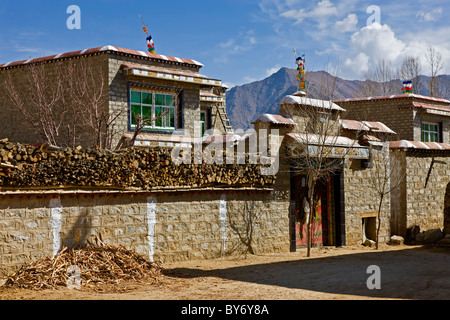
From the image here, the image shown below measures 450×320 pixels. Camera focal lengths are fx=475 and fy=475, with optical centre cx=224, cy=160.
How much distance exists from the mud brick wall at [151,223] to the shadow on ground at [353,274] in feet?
3.70

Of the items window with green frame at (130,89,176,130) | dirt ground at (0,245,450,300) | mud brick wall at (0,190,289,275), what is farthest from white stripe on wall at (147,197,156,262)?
window with green frame at (130,89,176,130)

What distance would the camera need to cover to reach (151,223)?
1158 centimetres

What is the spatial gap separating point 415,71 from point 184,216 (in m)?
39.4

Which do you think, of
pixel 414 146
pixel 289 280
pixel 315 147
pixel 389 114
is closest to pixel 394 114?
pixel 389 114

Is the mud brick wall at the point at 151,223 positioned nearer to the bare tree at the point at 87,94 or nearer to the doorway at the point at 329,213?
the doorway at the point at 329,213

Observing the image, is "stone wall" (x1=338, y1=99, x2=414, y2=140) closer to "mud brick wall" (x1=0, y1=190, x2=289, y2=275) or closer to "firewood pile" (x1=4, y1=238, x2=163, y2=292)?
"mud brick wall" (x1=0, y1=190, x2=289, y2=275)

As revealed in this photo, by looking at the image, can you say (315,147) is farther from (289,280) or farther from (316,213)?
(289,280)

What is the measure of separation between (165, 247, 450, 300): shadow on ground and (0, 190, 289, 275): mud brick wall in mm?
1127

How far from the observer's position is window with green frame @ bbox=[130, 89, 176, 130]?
17.9 meters

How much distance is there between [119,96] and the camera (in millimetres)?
17469

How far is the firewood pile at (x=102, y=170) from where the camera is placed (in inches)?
369

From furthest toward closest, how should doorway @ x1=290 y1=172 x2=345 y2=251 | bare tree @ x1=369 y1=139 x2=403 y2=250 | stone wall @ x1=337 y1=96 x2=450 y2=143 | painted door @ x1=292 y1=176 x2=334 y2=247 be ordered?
stone wall @ x1=337 y1=96 x2=450 y2=143 → bare tree @ x1=369 y1=139 x2=403 y2=250 → doorway @ x1=290 y1=172 x2=345 y2=251 → painted door @ x1=292 y1=176 x2=334 y2=247
